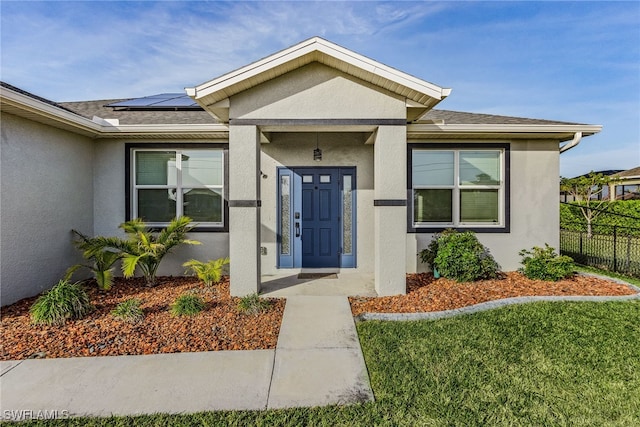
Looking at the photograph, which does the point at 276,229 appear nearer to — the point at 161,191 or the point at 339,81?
the point at 161,191

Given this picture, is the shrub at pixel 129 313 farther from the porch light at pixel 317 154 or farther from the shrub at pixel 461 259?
the shrub at pixel 461 259

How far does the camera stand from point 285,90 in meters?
5.67

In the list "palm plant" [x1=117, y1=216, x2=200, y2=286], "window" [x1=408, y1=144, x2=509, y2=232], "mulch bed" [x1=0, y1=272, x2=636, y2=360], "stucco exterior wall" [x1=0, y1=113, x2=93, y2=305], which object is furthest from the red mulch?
"stucco exterior wall" [x1=0, y1=113, x2=93, y2=305]

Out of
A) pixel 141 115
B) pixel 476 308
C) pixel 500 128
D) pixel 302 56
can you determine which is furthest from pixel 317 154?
pixel 141 115

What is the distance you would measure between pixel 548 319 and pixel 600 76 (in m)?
14.6

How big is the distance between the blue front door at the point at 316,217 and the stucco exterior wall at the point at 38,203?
4.33m

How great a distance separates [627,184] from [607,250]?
17687 mm

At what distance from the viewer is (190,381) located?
3.31m

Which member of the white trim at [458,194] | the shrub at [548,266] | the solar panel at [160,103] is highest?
the solar panel at [160,103]

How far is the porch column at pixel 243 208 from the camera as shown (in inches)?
224

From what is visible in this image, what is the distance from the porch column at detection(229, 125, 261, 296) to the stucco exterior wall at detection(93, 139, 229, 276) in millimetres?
1857

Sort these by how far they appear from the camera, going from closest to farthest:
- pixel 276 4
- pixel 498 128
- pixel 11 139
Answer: pixel 11 139
pixel 498 128
pixel 276 4

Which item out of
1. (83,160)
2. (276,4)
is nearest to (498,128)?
(276,4)

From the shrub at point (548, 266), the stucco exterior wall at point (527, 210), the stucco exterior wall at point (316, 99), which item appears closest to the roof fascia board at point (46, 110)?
the stucco exterior wall at point (316, 99)
